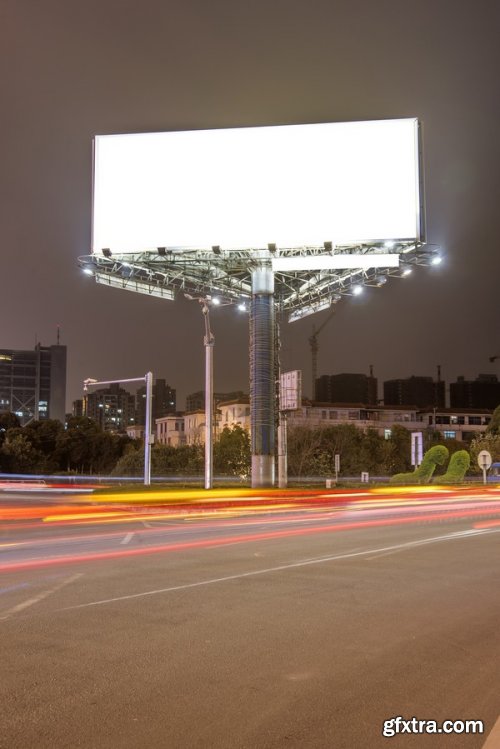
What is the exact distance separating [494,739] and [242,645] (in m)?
2.79

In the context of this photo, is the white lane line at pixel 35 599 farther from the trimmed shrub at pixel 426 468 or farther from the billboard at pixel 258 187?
the trimmed shrub at pixel 426 468

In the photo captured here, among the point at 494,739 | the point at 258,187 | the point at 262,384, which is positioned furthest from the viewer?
the point at 258,187

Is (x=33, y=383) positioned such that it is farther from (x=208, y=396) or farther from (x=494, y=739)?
(x=494, y=739)

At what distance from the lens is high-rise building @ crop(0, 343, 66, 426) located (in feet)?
554

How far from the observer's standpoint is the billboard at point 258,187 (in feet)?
112

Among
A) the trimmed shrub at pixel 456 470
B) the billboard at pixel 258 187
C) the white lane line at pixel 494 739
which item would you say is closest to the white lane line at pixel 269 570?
the white lane line at pixel 494 739

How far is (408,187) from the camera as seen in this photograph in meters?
33.7

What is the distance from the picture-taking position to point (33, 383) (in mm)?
171000

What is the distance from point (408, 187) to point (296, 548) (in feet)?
76.3

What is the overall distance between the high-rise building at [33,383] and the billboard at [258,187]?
452 feet

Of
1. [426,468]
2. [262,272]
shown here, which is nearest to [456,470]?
[426,468]

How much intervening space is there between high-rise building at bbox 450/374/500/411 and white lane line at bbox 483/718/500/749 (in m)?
169

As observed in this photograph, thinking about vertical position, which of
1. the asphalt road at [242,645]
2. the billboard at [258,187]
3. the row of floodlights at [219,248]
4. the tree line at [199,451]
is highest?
the billboard at [258,187]

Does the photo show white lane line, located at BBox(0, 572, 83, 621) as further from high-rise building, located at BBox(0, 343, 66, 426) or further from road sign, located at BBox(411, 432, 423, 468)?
high-rise building, located at BBox(0, 343, 66, 426)
